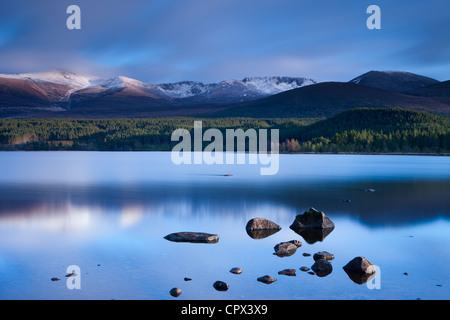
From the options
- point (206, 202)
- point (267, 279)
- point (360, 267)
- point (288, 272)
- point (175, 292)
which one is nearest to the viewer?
point (175, 292)

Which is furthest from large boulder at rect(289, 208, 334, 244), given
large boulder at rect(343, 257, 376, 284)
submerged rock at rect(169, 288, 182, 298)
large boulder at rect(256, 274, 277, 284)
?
submerged rock at rect(169, 288, 182, 298)

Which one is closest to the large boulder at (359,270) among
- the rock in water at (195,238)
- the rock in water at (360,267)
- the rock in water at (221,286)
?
the rock in water at (360,267)

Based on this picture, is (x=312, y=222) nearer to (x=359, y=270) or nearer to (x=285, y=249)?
(x=285, y=249)

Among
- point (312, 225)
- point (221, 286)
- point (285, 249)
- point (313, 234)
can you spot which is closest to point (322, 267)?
point (285, 249)

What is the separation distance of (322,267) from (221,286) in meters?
4.17

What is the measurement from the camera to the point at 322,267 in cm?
1706

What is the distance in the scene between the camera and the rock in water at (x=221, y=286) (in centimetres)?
1511

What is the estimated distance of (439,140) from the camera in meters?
172

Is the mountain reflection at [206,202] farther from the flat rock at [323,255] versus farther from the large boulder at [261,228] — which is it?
the flat rock at [323,255]

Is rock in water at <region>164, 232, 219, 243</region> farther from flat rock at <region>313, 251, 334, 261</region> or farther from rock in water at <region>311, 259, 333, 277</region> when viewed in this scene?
rock in water at <region>311, 259, 333, 277</region>

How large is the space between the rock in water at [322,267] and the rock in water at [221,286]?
11.6 feet
